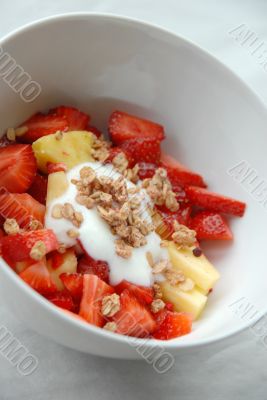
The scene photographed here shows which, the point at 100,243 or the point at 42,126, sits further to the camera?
the point at 42,126

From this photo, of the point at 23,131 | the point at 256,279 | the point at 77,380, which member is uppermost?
the point at 256,279

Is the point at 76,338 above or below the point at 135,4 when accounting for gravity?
below

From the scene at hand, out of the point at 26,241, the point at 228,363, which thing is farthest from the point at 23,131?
the point at 228,363

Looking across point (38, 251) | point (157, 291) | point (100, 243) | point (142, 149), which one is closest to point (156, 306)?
point (157, 291)

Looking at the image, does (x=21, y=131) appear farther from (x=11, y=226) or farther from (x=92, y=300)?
(x=92, y=300)

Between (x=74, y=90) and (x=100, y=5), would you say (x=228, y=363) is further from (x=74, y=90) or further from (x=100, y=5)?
(x=100, y=5)

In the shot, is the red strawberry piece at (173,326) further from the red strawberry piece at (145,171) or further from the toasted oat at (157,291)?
the red strawberry piece at (145,171)
